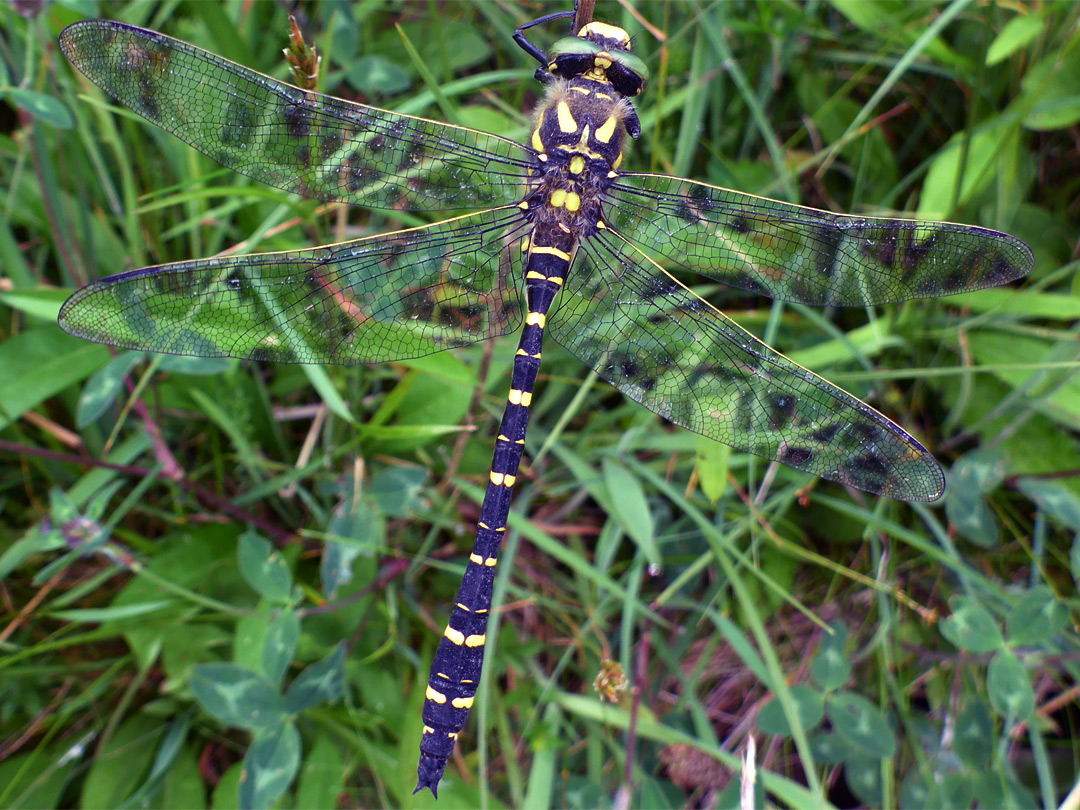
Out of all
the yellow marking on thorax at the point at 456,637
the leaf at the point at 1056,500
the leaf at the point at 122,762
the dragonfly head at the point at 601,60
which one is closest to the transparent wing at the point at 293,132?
the dragonfly head at the point at 601,60

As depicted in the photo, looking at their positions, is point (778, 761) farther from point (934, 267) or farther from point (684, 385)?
point (934, 267)

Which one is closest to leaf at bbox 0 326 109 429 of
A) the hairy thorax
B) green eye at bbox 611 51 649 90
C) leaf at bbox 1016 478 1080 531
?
the hairy thorax

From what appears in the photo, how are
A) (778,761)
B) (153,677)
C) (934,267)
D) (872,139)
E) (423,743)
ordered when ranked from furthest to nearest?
1. (872,139)
2. (778,761)
3. (153,677)
4. (934,267)
5. (423,743)

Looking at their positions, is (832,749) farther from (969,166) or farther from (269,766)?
(969,166)

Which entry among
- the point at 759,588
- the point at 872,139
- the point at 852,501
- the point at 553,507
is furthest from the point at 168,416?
the point at 872,139

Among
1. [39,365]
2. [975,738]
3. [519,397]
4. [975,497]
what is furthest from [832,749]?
[39,365]
